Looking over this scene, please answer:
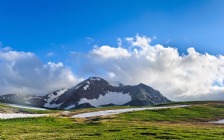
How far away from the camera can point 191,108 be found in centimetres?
12350

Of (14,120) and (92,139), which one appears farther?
(14,120)

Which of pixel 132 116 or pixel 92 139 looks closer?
pixel 92 139

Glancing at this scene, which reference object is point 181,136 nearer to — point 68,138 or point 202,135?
point 202,135

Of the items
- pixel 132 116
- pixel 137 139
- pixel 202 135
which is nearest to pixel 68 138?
pixel 137 139

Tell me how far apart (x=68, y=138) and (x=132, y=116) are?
5341 centimetres

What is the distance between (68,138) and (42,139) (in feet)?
12.3

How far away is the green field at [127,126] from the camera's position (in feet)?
178

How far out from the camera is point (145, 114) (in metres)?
107

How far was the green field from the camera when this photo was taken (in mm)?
54359

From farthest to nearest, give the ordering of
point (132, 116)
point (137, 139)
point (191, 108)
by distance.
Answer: point (191, 108)
point (132, 116)
point (137, 139)

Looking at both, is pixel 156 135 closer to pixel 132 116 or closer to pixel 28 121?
pixel 28 121

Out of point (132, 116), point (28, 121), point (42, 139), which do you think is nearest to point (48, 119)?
point (28, 121)

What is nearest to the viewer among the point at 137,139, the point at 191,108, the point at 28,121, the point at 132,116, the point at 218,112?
the point at 137,139

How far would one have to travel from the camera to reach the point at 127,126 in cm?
6844
